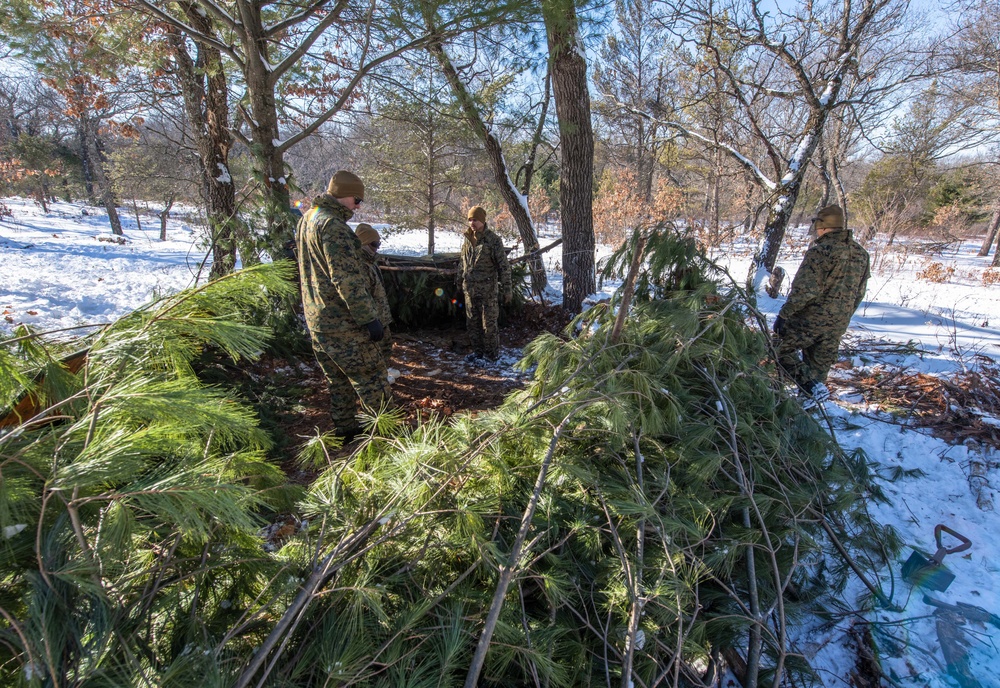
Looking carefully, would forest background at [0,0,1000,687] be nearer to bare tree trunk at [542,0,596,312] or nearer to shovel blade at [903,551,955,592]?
shovel blade at [903,551,955,592]

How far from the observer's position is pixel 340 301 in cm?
342

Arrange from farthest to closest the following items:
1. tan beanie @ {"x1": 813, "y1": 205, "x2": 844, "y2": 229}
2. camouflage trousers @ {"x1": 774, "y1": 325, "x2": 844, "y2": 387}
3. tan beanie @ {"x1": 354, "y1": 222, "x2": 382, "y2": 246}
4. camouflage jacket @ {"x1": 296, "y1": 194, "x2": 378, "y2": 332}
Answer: tan beanie @ {"x1": 354, "y1": 222, "x2": 382, "y2": 246}, camouflage trousers @ {"x1": 774, "y1": 325, "x2": 844, "y2": 387}, tan beanie @ {"x1": 813, "y1": 205, "x2": 844, "y2": 229}, camouflage jacket @ {"x1": 296, "y1": 194, "x2": 378, "y2": 332}

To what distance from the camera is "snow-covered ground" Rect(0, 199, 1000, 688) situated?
7.14ft

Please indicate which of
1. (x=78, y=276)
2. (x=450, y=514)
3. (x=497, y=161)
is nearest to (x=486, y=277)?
(x=497, y=161)

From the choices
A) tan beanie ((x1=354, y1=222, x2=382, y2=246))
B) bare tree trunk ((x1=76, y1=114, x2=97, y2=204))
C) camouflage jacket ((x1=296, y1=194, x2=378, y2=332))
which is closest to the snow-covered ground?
tan beanie ((x1=354, y1=222, x2=382, y2=246))

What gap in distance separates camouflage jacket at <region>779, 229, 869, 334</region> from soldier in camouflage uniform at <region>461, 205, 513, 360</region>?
10.0 feet

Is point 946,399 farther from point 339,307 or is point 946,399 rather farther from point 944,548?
point 339,307

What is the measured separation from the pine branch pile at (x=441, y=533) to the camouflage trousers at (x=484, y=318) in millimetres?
2657

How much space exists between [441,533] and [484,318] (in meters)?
3.90

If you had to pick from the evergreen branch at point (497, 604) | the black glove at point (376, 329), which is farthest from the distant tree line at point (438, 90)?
the evergreen branch at point (497, 604)

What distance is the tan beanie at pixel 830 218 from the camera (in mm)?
3730

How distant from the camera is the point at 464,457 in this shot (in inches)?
72.6

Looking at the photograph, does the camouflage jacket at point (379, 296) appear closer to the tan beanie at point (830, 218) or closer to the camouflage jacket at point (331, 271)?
the camouflage jacket at point (331, 271)

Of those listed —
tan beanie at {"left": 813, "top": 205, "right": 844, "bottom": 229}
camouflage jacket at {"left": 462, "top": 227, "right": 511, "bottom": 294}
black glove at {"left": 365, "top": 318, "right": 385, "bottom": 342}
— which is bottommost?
black glove at {"left": 365, "top": 318, "right": 385, "bottom": 342}
